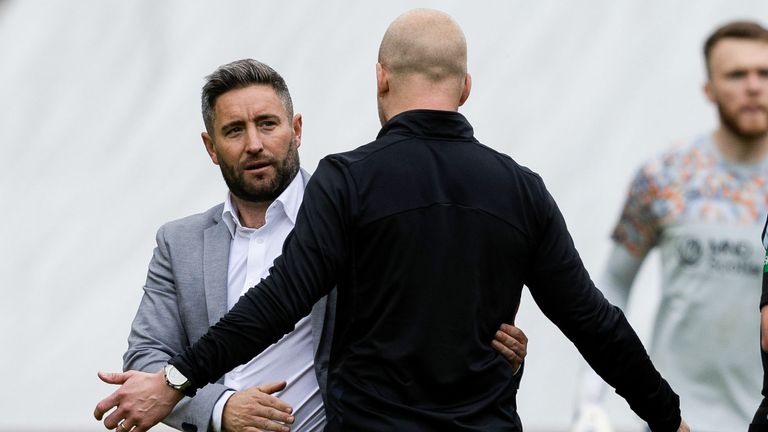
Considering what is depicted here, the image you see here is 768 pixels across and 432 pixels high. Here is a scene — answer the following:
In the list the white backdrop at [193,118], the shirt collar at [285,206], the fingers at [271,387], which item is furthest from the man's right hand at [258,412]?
the white backdrop at [193,118]

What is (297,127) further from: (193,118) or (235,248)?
(193,118)

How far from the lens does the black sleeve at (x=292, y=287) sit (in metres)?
2.90

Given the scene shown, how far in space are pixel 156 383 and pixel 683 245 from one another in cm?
212

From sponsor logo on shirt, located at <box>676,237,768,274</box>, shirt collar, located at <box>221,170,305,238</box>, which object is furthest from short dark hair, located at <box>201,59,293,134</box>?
sponsor logo on shirt, located at <box>676,237,768,274</box>

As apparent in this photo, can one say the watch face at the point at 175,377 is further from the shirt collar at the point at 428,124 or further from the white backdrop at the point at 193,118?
the white backdrop at the point at 193,118

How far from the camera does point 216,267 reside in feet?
10.9

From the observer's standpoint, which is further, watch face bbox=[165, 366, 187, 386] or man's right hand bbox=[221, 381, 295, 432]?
man's right hand bbox=[221, 381, 295, 432]

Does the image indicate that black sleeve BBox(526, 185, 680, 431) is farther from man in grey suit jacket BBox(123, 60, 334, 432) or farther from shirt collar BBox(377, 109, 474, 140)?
man in grey suit jacket BBox(123, 60, 334, 432)

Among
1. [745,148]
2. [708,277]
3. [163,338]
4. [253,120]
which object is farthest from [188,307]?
[745,148]

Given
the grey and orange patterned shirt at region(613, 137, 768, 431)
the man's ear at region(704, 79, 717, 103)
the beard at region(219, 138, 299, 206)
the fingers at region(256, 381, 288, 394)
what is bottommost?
the grey and orange patterned shirt at region(613, 137, 768, 431)

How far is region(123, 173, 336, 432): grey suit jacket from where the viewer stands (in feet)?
10.5

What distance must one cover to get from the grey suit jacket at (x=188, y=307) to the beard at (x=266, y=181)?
3.8 inches

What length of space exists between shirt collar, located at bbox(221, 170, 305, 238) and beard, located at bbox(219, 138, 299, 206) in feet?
0.05

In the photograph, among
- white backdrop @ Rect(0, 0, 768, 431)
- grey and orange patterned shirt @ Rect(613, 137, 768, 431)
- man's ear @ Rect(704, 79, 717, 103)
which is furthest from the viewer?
white backdrop @ Rect(0, 0, 768, 431)
